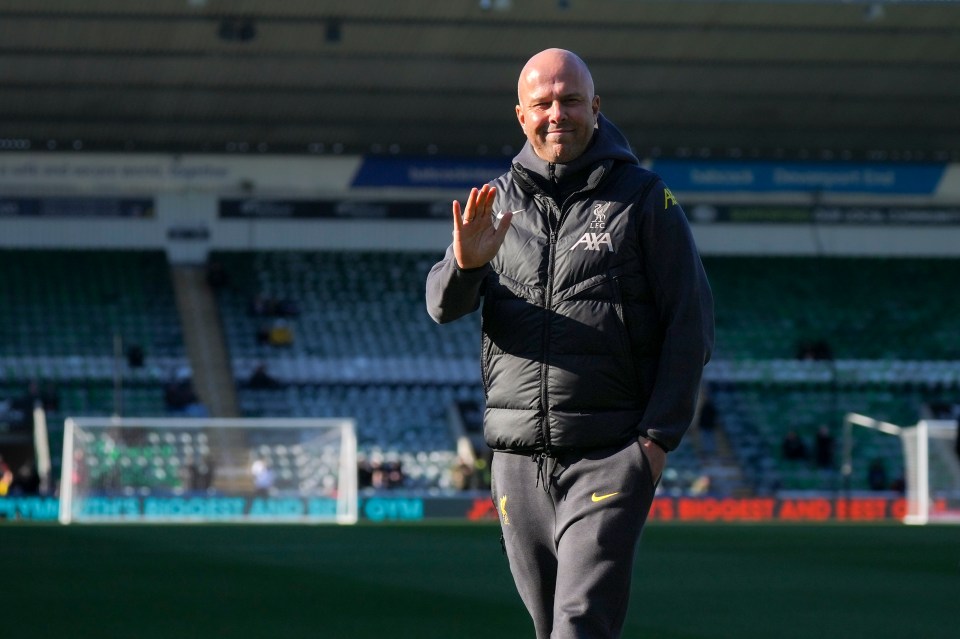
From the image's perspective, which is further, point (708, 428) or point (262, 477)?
point (708, 428)

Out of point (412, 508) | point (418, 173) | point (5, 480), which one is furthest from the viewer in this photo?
point (418, 173)

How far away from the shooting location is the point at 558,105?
4.28 metres

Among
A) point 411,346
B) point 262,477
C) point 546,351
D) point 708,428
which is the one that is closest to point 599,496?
point 546,351

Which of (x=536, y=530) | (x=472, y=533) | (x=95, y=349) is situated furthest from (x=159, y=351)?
(x=536, y=530)

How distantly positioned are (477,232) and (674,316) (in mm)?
566

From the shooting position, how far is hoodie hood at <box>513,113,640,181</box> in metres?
4.35

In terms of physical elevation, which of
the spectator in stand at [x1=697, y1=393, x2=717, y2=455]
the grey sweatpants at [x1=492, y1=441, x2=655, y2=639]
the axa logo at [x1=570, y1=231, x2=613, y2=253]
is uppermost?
the axa logo at [x1=570, y1=231, x2=613, y2=253]

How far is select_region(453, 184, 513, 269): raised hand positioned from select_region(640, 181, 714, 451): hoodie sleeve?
15.8 inches

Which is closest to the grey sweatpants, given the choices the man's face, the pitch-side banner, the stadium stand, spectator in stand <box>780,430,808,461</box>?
the man's face

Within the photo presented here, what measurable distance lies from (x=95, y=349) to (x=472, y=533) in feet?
56.4

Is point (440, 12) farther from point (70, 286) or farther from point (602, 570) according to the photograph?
point (602, 570)

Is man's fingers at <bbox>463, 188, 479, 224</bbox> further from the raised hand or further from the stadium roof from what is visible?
the stadium roof

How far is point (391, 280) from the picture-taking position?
121 feet

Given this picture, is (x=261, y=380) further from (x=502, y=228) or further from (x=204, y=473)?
(x=502, y=228)
